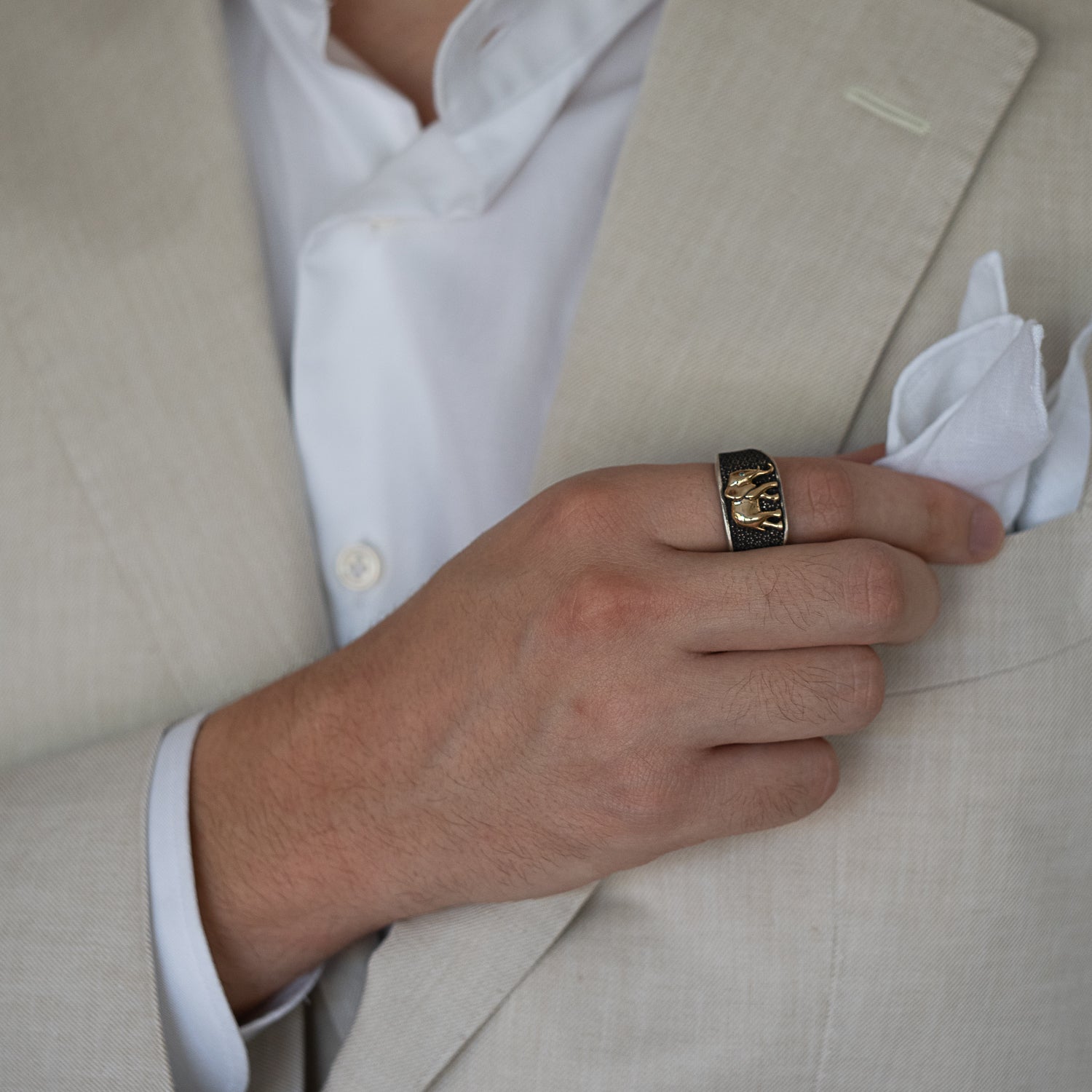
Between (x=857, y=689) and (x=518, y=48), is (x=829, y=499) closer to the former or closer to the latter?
(x=857, y=689)

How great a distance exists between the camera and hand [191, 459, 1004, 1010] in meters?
0.85

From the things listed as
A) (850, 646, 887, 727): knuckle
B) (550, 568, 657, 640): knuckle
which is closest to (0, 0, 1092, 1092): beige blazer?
(850, 646, 887, 727): knuckle

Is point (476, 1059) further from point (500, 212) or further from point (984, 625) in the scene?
point (500, 212)

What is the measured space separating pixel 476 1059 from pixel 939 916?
47 cm

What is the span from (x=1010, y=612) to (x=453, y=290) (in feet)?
2.46

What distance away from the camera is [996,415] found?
0.86 metres

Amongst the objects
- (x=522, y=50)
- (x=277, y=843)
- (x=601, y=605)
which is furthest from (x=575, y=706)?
(x=522, y=50)

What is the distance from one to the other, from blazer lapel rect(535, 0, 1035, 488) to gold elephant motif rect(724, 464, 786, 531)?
0.66 feet

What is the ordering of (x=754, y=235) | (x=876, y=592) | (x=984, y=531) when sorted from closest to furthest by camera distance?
(x=876, y=592) < (x=984, y=531) < (x=754, y=235)

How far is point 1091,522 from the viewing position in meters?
0.97

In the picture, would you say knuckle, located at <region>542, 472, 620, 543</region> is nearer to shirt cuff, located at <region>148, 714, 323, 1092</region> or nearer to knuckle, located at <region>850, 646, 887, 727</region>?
knuckle, located at <region>850, 646, 887, 727</region>

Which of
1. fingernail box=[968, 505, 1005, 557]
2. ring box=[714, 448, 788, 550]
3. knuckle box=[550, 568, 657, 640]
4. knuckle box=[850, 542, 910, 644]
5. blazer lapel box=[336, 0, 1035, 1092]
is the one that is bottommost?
fingernail box=[968, 505, 1005, 557]

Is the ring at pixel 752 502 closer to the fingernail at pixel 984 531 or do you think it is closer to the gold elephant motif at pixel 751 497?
the gold elephant motif at pixel 751 497

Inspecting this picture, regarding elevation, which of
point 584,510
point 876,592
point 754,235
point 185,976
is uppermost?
point 754,235
